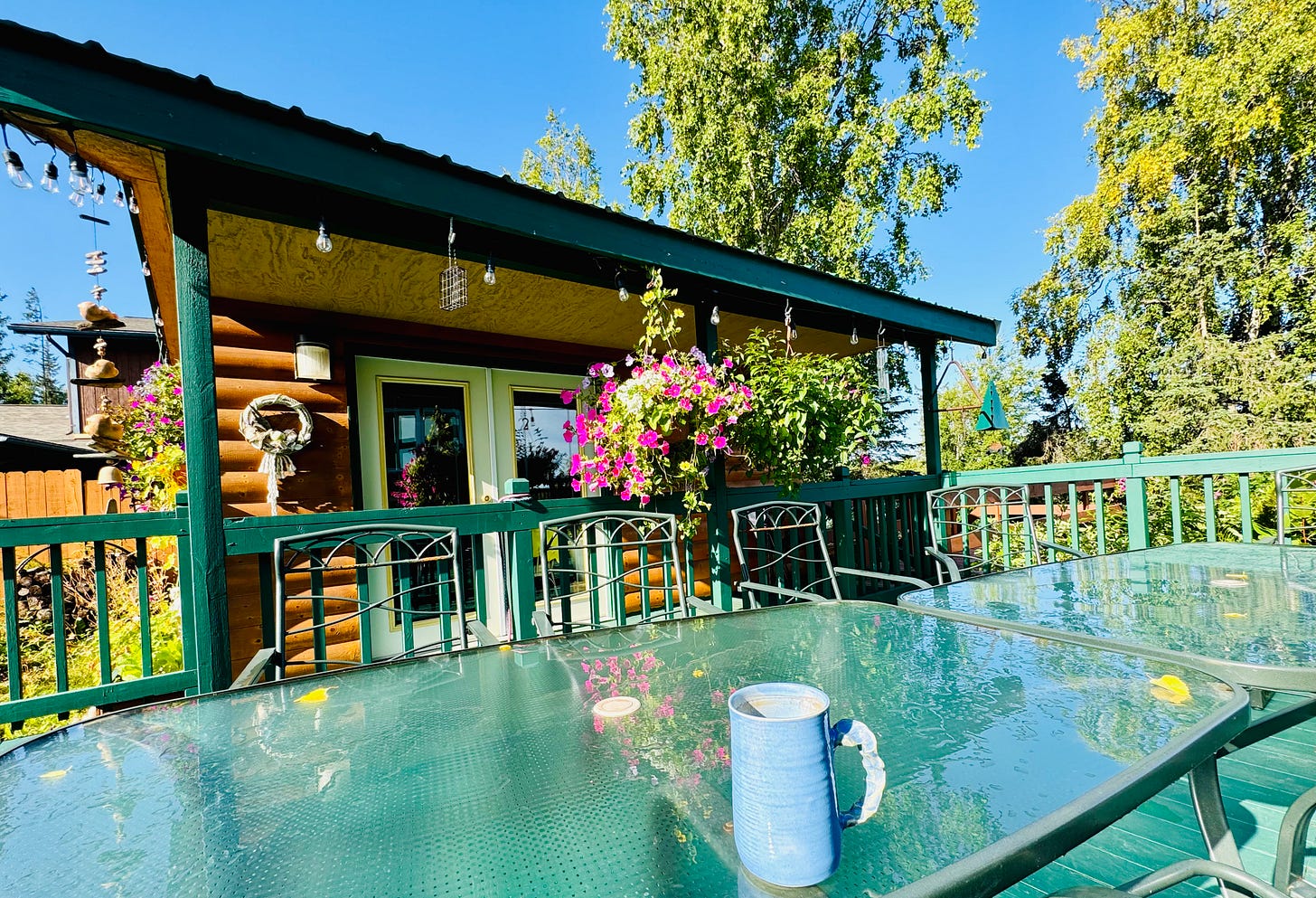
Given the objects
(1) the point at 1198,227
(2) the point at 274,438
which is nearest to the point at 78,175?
(2) the point at 274,438

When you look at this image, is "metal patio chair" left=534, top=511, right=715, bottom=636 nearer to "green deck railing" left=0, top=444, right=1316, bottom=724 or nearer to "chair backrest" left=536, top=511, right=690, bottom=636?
"chair backrest" left=536, top=511, right=690, bottom=636

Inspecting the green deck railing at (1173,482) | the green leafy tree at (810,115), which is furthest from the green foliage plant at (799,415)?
the green leafy tree at (810,115)

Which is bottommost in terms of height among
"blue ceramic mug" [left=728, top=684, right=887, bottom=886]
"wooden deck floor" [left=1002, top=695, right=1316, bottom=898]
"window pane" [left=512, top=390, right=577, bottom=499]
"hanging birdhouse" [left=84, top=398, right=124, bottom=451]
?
"wooden deck floor" [left=1002, top=695, right=1316, bottom=898]

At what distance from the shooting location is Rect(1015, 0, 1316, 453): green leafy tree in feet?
29.0

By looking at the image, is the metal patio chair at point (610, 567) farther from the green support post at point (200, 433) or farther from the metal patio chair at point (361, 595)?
the green support post at point (200, 433)

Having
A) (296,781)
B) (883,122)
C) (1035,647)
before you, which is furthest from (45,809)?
(883,122)

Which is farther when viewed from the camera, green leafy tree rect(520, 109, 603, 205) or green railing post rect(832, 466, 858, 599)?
green leafy tree rect(520, 109, 603, 205)

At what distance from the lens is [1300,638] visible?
3.91ft

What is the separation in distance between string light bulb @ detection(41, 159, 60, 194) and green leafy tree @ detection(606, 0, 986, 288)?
28.9ft

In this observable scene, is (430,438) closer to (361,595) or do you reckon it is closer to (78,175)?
(361,595)

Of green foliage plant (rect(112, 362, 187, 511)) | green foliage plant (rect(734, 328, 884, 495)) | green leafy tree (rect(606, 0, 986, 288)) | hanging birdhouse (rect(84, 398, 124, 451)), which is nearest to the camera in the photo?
green foliage plant (rect(734, 328, 884, 495))

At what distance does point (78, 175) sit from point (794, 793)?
271cm

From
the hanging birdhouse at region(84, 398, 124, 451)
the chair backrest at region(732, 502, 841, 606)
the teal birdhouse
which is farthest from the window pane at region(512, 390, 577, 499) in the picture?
the teal birdhouse

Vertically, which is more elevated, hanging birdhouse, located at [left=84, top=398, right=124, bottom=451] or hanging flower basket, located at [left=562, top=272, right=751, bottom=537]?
hanging birdhouse, located at [left=84, top=398, right=124, bottom=451]
